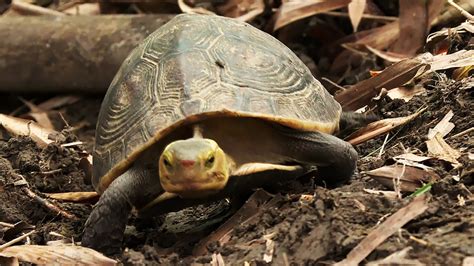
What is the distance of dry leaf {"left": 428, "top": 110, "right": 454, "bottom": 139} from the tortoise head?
106cm

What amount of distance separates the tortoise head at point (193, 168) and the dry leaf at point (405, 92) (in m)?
1.56

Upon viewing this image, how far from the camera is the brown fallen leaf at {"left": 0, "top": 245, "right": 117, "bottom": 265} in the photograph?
284cm

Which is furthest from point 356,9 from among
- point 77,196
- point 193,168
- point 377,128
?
point 193,168

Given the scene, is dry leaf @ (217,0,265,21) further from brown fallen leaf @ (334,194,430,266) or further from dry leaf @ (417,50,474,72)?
brown fallen leaf @ (334,194,430,266)

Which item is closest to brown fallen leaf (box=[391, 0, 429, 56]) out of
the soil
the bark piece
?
the soil

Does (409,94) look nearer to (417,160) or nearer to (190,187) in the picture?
(417,160)

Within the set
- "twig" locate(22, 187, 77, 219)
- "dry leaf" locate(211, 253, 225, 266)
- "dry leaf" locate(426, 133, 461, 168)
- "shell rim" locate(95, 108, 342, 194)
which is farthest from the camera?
"twig" locate(22, 187, 77, 219)

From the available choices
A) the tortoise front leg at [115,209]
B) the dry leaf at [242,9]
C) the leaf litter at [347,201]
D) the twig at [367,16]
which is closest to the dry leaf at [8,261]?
the leaf litter at [347,201]

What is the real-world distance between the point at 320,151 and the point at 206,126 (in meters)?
0.49

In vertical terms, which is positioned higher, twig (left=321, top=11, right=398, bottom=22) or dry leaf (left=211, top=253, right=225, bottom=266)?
dry leaf (left=211, top=253, right=225, bottom=266)

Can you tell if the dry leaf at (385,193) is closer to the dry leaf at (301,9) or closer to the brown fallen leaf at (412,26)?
the brown fallen leaf at (412,26)

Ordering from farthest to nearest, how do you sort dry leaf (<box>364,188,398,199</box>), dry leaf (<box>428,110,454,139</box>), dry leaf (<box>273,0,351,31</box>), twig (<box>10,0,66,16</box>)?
twig (<box>10,0,66,16</box>) < dry leaf (<box>273,0,351,31</box>) < dry leaf (<box>428,110,454,139</box>) < dry leaf (<box>364,188,398,199</box>)

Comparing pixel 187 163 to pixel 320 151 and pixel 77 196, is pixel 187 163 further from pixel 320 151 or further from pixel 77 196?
pixel 77 196

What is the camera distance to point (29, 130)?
185 inches
